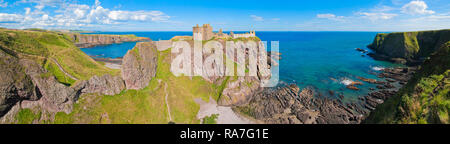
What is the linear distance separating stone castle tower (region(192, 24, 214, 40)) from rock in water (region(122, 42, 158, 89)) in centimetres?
1630

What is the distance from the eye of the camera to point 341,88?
168ft

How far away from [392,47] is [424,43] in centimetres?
1242

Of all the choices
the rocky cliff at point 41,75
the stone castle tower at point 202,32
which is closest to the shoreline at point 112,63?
the rocky cliff at point 41,75

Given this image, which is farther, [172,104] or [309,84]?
[309,84]

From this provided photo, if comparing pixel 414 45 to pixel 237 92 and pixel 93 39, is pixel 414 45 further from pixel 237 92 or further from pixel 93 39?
pixel 93 39

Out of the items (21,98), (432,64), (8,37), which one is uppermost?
(8,37)

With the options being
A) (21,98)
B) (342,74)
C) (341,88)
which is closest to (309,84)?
(341,88)

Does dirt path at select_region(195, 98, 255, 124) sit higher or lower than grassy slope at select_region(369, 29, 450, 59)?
lower

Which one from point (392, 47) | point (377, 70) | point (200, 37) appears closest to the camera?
point (200, 37)

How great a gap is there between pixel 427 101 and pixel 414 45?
364ft

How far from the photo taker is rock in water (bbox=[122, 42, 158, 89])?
35500 mm

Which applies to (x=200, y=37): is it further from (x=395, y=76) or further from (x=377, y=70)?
(x=377, y=70)

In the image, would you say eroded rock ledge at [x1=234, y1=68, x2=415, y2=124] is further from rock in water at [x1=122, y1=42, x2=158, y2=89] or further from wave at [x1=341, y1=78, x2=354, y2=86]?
rock in water at [x1=122, y1=42, x2=158, y2=89]

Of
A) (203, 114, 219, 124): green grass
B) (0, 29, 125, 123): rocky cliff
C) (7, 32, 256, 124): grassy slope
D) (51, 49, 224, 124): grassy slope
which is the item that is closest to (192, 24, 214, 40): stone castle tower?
(51, 49, 224, 124): grassy slope
